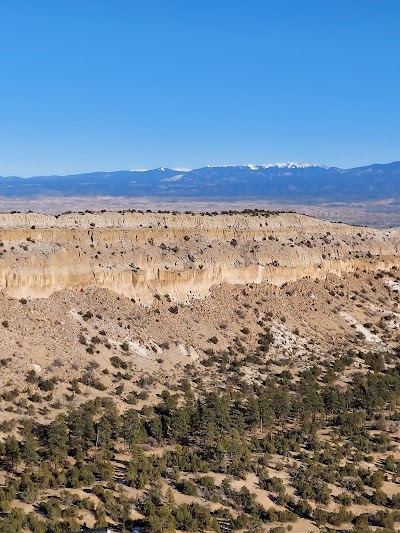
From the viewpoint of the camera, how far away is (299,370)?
42094 millimetres

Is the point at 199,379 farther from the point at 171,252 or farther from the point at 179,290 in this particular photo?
the point at 171,252

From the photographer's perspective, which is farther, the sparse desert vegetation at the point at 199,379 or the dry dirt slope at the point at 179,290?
the dry dirt slope at the point at 179,290

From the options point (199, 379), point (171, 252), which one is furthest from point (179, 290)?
point (199, 379)

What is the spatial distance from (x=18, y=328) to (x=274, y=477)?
60.8 feet

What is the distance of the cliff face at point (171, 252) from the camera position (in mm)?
42031

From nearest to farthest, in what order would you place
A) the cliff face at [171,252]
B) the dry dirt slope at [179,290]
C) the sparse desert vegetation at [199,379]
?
the sparse desert vegetation at [199,379]
the dry dirt slope at [179,290]
the cliff face at [171,252]

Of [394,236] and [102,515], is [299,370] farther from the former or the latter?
[394,236]

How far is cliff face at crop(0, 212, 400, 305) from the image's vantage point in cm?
4203

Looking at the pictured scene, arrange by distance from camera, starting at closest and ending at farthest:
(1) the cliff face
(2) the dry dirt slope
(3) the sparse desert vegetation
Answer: (3) the sparse desert vegetation, (2) the dry dirt slope, (1) the cliff face

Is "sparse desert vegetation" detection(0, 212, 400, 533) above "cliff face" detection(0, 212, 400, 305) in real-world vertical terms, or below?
below

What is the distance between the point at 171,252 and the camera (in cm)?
4903

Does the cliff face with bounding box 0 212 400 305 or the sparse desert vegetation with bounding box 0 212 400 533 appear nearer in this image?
the sparse desert vegetation with bounding box 0 212 400 533

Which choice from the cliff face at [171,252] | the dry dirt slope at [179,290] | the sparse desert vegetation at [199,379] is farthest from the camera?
the cliff face at [171,252]

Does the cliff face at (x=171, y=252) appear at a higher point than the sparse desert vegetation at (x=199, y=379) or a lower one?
higher
